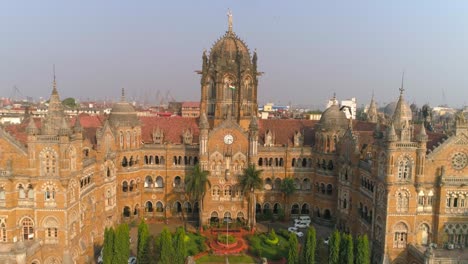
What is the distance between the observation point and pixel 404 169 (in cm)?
4544

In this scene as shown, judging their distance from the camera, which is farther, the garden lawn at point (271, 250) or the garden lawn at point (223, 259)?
the garden lawn at point (271, 250)

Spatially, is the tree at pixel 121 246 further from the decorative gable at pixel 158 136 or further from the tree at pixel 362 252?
the tree at pixel 362 252

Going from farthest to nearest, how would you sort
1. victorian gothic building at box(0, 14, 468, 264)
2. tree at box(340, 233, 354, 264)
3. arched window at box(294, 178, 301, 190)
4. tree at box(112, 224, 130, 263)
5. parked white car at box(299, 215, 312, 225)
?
arched window at box(294, 178, 301, 190), parked white car at box(299, 215, 312, 225), victorian gothic building at box(0, 14, 468, 264), tree at box(112, 224, 130, 263), tree at box(340, 233, 354, 264)

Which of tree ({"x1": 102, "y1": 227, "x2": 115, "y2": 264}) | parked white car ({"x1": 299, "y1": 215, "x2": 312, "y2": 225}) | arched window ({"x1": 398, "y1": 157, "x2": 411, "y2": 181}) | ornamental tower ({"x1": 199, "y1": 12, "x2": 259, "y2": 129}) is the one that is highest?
ornamental tower ({"x1": 199, "y1": 12, "x2": 259, "y2": 129})

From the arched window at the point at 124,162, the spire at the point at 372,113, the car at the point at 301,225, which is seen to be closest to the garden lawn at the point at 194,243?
the arched window at the point at 124,162

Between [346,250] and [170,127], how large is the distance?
1473 inches

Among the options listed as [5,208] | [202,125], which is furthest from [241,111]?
[5,208]

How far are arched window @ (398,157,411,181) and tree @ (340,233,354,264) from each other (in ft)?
31.9

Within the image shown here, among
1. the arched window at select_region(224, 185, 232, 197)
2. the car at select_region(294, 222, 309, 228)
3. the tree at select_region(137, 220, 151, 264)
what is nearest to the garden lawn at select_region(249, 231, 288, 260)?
the car at select_region(294, 222, 309, 228)

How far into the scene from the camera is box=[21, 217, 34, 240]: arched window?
146ft

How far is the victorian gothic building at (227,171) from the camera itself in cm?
4403

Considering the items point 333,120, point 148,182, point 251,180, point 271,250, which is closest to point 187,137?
point 148,182

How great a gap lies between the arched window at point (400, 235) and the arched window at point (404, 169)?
546 cm

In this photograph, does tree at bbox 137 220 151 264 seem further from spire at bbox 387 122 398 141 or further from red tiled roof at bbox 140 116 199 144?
spire at bbox 387 122 398 141
